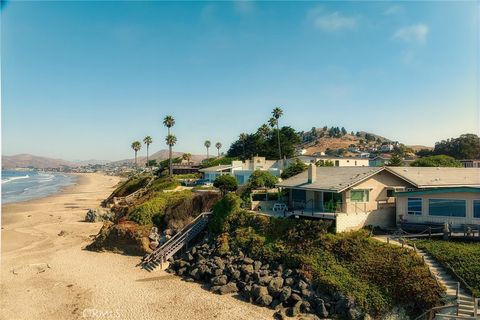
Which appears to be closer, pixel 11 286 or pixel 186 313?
pixel 186 313

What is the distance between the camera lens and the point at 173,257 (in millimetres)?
Answer: 30734

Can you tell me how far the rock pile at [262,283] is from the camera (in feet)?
67.8

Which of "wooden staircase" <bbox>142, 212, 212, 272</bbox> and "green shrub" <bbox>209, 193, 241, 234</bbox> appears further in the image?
"green shrub" <bbox>209, 193, 241, 234</bbox>

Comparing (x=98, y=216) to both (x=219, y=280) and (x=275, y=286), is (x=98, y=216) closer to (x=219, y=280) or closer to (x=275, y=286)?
(x=219, y=280)

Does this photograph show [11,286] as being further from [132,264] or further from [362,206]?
[362,206]

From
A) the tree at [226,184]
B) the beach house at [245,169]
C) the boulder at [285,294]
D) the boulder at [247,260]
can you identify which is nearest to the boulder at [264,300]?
the boulder at [285,294]

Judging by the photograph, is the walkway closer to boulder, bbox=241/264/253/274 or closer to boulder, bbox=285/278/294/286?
boulder, bbox=285/278/294/286

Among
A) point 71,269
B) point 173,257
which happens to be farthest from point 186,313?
point 71,269

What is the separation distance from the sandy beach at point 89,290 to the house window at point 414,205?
13.0 meters

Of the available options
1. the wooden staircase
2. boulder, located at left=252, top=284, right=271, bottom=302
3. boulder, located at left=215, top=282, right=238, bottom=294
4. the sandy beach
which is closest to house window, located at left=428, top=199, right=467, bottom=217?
boulder, located at left=252, top=284, right=271, bottom=302

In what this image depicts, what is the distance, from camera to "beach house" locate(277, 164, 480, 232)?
26.0 meters

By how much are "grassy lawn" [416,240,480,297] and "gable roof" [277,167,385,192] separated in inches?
259

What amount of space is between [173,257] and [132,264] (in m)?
3.43

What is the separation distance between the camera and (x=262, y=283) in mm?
23703
